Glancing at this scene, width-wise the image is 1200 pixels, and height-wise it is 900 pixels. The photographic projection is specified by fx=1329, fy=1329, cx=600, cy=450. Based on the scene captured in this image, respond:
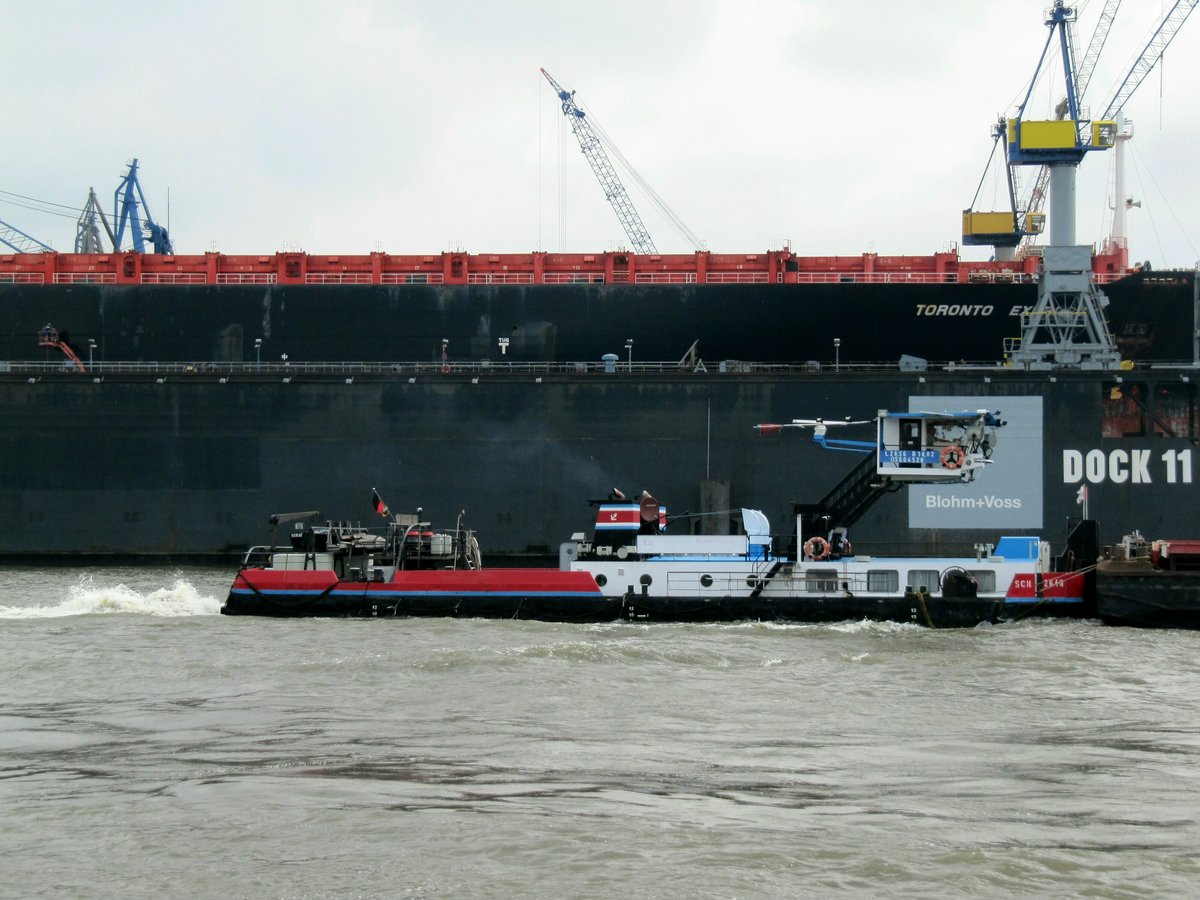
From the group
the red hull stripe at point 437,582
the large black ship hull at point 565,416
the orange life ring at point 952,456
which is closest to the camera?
the red hull stripe at point 437,582

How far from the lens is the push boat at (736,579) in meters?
30.8

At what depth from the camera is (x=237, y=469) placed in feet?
152

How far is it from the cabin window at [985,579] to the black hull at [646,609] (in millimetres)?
516

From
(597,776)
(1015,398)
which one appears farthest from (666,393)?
(597,776)

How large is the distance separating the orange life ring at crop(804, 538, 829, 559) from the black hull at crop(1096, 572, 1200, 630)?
6510mm

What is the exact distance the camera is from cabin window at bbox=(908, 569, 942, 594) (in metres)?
31.0

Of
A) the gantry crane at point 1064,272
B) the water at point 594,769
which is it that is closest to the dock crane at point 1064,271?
the gantry crane at point 1064,272

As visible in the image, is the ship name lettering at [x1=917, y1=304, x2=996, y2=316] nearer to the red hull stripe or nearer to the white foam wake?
the red hull stripe

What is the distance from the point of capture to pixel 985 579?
31.2 m

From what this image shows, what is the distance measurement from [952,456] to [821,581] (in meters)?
4.55

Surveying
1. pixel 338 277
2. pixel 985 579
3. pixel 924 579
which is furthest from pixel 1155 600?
pixel 338 277

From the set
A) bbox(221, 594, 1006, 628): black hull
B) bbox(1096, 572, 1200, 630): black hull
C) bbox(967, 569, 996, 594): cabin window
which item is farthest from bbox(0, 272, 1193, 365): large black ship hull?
bbox(221, 594, 1006, 628): black hull

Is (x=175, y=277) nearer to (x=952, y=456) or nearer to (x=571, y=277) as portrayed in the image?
(x=571, y=277)

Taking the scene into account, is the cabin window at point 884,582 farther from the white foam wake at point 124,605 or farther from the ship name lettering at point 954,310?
the ship name lettering at point 954,310
